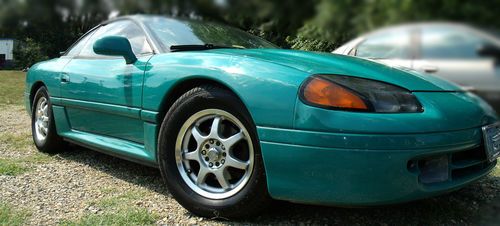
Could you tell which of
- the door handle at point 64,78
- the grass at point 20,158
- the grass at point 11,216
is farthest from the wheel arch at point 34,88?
the grass at point 11,216

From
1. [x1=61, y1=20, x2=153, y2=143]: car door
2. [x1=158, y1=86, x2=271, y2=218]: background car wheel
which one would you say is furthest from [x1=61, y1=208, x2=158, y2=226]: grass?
[x1=61, y1=20, x2=153, y2=143]: car door

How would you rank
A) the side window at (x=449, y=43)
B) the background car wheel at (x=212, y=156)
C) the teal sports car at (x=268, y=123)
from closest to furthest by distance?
the side window at (x=449, y=43), the teal sports car at (x=268, y=123), the background car wheel at (x=212, y=156)

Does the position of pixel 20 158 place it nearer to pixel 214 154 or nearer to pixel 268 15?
pixel 214 154

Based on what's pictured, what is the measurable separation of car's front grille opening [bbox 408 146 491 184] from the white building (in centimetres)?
144

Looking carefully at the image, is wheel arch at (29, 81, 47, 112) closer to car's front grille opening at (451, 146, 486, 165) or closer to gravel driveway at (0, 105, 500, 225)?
gravel driveway at (0, 105, 500, 225)

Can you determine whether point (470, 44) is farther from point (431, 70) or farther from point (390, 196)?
point (390, 196)

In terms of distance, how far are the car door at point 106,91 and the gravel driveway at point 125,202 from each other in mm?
348

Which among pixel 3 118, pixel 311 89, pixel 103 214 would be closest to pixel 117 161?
pixel 103 214

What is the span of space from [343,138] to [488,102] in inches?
47.7

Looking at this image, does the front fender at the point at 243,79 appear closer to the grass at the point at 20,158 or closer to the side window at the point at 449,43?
the side window at the point at 449,43

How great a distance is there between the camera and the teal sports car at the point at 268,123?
1782mm

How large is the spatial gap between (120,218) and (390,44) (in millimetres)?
2036

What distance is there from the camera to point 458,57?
598 millimetres

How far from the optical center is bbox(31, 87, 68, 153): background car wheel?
3.81 metres
